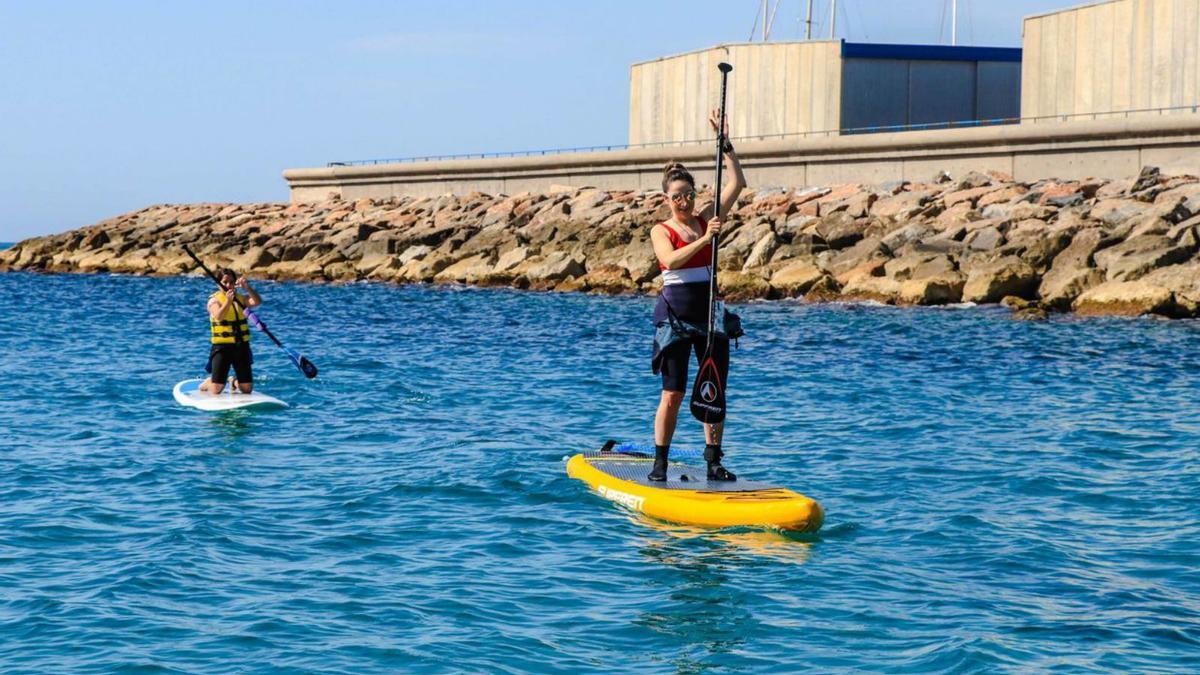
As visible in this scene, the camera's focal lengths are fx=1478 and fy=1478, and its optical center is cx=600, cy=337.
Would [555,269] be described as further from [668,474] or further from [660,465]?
[660,465]

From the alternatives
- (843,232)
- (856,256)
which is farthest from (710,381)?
(843,232)

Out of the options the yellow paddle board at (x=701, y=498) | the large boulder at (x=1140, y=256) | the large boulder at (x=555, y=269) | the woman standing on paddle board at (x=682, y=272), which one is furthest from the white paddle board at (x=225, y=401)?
the large boulder at (x=555, y=269)

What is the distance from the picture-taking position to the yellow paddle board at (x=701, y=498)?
8922 millimetres

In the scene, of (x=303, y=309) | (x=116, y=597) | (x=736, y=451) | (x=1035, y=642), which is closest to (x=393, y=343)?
(x=303, y=309)

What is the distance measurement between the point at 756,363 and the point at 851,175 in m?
23.2

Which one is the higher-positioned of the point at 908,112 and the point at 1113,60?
the point at 1113,60

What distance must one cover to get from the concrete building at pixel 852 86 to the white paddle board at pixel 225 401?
33994mm

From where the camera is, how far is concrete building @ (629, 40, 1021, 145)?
48.8 metres

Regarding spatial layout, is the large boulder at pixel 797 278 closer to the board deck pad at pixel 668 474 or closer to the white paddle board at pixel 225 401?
the white paddle board at pixel 225 401

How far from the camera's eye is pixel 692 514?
9.19 m

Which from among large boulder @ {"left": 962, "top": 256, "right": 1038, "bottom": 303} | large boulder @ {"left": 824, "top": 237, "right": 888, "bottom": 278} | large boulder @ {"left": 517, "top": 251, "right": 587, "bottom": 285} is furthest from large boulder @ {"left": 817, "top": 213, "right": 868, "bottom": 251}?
large boulder @ {"left": 517, "top": 251, "right": 587, "bottom": 285}

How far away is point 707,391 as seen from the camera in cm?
943

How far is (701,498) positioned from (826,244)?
993 inches

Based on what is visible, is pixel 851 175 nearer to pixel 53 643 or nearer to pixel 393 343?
pixel 393 343
